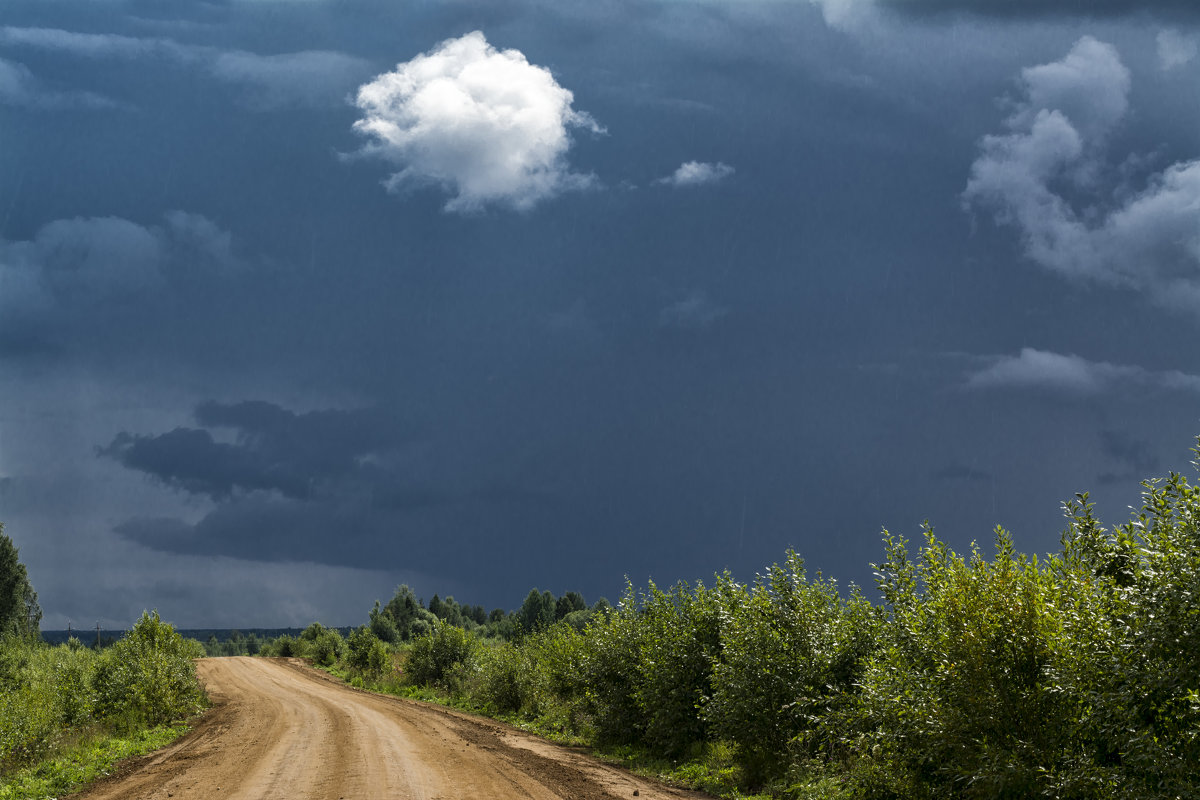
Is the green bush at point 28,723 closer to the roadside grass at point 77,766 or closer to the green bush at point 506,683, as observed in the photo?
the roadside grass at point 77,766

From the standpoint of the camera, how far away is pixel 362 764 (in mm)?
19641

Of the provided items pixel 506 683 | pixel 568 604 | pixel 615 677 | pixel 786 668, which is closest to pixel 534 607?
pixel 568 604

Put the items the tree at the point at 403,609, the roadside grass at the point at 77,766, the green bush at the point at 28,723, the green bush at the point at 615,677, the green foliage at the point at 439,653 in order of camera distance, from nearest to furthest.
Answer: the roadside grass at the point at 77,766
the green bush at the point at 28,723
the green bush at the point at 615,677
the green foliage at the point at 439,653
the tree at the point at 403,609

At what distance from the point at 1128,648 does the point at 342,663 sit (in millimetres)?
68168

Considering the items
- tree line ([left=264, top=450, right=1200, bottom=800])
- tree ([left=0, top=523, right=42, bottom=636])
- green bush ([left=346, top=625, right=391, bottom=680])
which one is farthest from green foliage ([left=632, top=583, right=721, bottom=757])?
tree ([left=0, top=523, right=42, bottom=636])

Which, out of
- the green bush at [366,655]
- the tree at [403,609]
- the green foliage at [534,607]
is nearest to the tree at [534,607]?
the green foliage at [534,607]

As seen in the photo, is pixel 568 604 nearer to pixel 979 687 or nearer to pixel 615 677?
pixel 615 677

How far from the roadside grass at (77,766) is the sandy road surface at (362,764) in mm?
728

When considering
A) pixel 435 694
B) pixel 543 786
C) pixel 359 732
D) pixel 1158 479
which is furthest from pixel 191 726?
pixel 1158 479

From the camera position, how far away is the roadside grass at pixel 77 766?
1872cm

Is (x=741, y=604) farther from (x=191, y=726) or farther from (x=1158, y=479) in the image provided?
(x=191, y=726)

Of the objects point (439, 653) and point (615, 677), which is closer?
point (615, 677)

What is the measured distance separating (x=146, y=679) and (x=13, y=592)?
182 feet

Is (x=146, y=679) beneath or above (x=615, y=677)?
beneath
